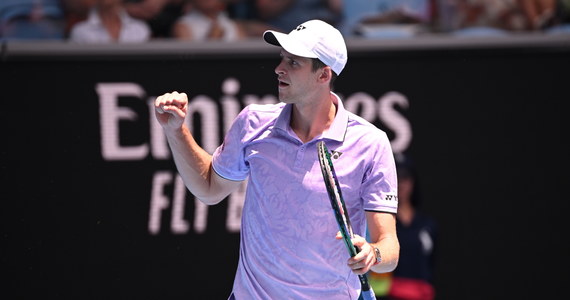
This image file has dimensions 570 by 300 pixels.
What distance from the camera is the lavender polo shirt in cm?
409

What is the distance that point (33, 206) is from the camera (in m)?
6.37

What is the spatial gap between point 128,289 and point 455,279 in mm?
2131

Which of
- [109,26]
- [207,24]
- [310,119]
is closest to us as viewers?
[310,119]

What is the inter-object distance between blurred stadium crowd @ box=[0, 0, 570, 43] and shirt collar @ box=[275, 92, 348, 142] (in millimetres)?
2702

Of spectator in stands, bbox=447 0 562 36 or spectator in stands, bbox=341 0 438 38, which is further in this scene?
spectator in stands, bbox=447 0 562 36

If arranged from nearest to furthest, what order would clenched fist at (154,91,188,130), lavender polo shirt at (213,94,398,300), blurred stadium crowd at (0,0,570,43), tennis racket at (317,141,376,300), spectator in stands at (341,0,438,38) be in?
tennis racket at (317,141,376,300), clenched fist at (154,91,188,130), lavender polo shirt at (213,94,398,300), blurred stadium crowd at (0,0,570,43), spectator in stands at (341,0,438,38)

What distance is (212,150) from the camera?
21.7ft

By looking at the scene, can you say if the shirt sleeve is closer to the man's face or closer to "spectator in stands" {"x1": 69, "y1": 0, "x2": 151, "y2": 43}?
the man's face

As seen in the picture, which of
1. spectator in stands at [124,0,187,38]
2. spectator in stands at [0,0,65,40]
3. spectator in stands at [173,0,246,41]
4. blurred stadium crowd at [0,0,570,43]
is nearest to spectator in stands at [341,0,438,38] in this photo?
blurred stadium crowd at [0,0,570,43]

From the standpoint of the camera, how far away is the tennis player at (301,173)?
13.4 feet

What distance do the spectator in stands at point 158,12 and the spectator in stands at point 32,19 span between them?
1.46 ft

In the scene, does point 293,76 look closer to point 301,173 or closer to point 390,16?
point 301,173

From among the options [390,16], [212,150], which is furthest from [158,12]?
[390,16]

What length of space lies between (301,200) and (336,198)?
321 millimetres
